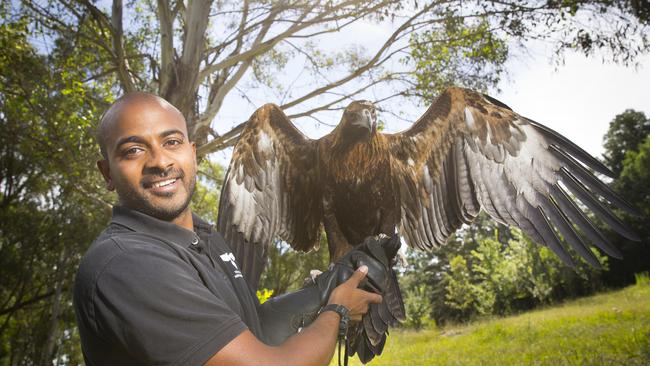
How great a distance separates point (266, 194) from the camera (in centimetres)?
269

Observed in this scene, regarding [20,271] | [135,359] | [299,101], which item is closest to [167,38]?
[299,101]

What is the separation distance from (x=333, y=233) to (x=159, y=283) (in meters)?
1.25

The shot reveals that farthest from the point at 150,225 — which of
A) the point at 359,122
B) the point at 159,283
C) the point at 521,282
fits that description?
the point at 521,282

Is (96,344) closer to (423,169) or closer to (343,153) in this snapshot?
(343,153)

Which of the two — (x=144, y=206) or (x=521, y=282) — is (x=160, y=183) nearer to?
(x=144, y=206)

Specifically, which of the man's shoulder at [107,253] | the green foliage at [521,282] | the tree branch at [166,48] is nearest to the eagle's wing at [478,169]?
the man's shoulder at [107,253]

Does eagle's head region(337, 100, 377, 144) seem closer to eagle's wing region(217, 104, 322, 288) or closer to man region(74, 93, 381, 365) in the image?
eagle's wing region(217, 104, 322, 288)

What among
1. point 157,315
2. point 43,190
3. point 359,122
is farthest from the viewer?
point 43,190

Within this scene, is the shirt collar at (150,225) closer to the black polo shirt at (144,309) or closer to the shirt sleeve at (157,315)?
the black polo shirt at (144,309)

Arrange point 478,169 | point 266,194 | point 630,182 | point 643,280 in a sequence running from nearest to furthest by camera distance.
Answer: point 478,169 < point 266,194 < point 643,280 < point 630,182

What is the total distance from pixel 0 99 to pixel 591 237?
426 inches

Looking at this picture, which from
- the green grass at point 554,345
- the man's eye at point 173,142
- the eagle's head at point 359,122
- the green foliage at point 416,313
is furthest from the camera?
the green foliage at point 416,313

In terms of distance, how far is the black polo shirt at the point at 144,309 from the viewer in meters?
1.01

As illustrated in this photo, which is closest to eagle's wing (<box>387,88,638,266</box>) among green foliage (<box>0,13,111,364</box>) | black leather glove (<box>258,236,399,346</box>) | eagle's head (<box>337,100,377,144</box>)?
eagle's head (<box>337,100,377,144</box>)
